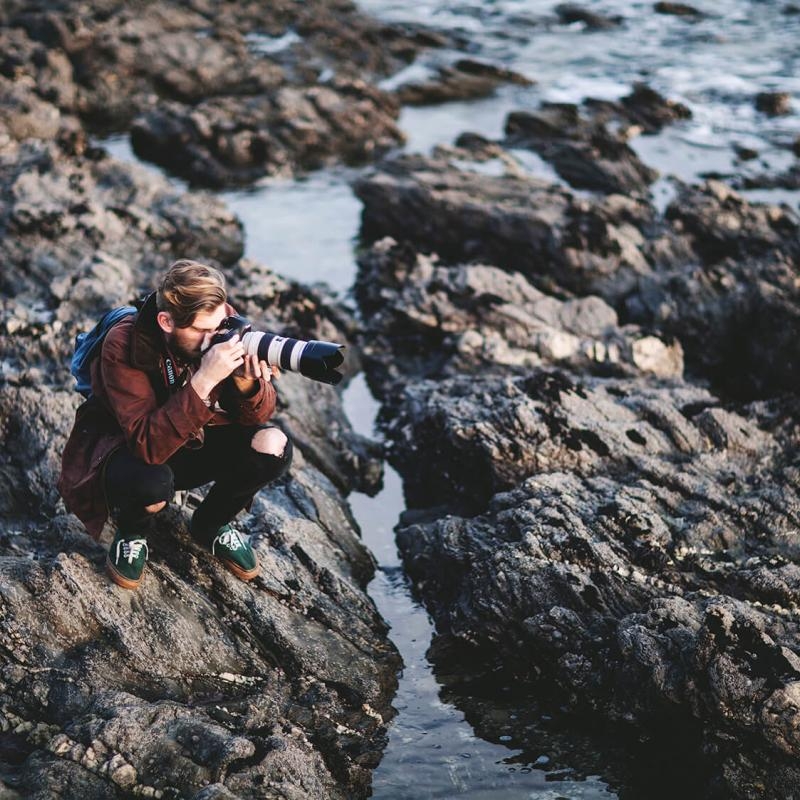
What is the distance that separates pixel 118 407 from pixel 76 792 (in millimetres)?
2201

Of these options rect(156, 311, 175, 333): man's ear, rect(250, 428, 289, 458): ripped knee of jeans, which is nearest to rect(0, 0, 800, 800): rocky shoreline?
rect(250, 428, 289, 458): ripped knee of jeans

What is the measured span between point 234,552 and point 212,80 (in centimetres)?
1725

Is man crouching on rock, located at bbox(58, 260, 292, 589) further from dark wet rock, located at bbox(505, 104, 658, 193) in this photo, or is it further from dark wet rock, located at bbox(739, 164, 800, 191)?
dark wet rock, located at bbox(739, 164, 800, 191)

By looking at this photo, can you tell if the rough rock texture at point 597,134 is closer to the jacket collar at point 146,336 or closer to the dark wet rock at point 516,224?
the dark wet rock at point 516,224

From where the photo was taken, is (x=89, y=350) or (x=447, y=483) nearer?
(x=89, y=350)

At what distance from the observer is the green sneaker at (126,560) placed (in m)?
6.42

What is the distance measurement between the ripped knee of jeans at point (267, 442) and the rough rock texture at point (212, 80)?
12.3 meters

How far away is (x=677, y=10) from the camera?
29.5 m

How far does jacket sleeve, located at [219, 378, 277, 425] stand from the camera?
627cm

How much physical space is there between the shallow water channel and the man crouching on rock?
2211mm

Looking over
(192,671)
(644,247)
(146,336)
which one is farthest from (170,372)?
(644,247)

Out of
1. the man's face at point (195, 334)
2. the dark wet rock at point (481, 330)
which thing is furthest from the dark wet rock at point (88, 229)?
the man's face at point (195, 334)

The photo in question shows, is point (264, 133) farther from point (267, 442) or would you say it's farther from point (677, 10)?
point (677, 10)

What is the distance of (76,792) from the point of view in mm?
5293
